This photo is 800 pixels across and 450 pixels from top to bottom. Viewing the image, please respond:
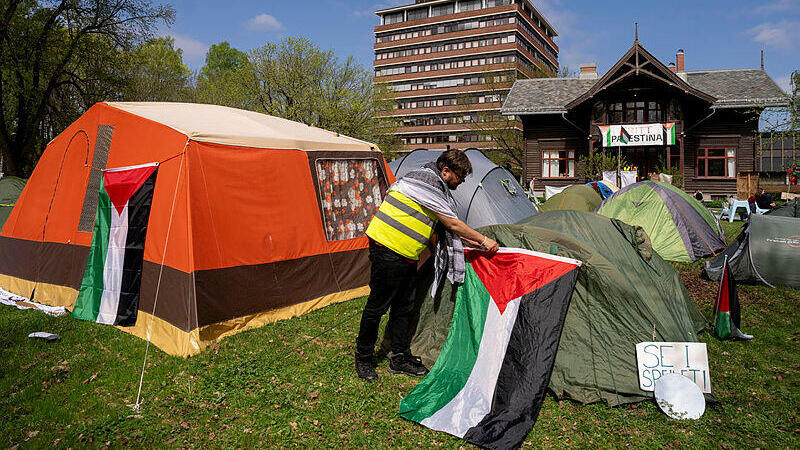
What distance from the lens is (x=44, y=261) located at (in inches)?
259

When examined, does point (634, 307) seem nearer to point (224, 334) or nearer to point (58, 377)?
point (224, 334)

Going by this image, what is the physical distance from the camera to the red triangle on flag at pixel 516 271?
156 inches

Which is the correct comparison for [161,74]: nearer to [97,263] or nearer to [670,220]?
[97,263]

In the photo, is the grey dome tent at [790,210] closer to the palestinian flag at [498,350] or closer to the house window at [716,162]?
the palestinian flag at [498,350]

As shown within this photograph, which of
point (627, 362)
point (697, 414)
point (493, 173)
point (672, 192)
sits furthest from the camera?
point (493, 173)

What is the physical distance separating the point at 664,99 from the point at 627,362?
24.6 m

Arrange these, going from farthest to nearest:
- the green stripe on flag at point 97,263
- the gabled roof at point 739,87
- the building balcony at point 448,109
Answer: the building balcony at point 448,109 → the gabled roof at point 739,87 → the green stripe on flag at point 97,263

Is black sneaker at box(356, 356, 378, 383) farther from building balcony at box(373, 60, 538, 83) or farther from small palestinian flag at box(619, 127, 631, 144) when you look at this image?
building balcony at box(373, 60, 538, 83)

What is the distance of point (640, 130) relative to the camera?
79.3 feet

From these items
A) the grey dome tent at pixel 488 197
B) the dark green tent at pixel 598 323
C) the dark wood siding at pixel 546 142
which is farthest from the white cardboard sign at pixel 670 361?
the dark wood siding at pixel 546 142

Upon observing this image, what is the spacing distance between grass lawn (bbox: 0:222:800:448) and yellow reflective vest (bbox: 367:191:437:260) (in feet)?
4.05

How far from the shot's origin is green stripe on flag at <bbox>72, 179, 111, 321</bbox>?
18.4 ft

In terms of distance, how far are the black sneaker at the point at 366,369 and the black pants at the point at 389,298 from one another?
0.15ft

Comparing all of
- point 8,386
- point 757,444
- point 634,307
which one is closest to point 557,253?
point 634,307
